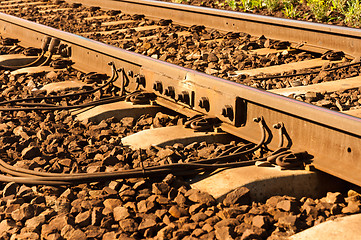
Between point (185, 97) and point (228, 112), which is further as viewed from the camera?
point (185, 97)

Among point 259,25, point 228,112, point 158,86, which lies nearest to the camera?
point 228,112

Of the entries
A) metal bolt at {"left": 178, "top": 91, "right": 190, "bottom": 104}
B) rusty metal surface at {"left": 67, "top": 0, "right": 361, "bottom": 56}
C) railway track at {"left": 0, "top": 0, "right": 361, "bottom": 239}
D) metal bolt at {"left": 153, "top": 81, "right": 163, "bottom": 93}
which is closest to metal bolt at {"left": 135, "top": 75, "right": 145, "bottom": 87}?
railway track at {"left": 0, "top": 0, "right": 361, "bottom": 239}

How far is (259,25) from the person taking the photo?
7.31 m

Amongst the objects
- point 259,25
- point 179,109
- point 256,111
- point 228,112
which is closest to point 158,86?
point 179,109

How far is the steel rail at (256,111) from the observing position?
3428 millimetres

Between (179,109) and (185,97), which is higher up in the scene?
(185,97)

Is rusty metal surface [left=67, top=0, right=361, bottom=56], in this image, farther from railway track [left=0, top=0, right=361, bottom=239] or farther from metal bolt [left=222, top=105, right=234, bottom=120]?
metal bolt [left=222, top=105, right=234, bottom=120]

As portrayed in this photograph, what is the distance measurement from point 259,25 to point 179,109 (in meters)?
2.88

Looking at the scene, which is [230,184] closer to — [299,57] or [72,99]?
[72,99]

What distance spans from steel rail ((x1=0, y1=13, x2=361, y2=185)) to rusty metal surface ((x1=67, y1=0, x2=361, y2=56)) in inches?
83.0

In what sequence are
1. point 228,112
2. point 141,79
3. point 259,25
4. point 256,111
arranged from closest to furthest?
point 256,111 < point 228,112 < point 141,79 < point 259,25

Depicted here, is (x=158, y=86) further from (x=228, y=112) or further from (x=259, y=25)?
(x=259, y=25)

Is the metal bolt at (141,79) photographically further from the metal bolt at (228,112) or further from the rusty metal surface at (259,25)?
the rusty metal surface at (259,25)

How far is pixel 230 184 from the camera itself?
3.42m
